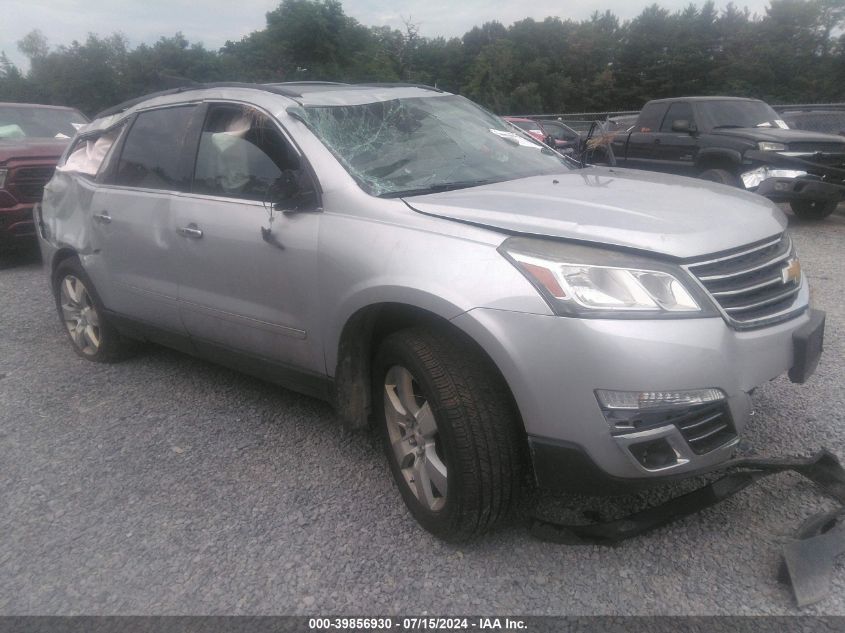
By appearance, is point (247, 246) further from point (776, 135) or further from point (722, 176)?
point (776, 135)

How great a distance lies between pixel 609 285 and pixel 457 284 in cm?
51

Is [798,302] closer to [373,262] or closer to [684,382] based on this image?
[684,382]

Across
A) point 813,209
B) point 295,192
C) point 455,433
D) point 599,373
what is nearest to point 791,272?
point 599,373

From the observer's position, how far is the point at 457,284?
2.38 m

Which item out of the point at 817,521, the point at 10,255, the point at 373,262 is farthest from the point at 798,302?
the point at 10,255

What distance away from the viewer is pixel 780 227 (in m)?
2.79

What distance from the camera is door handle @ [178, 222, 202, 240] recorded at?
348 centimetres

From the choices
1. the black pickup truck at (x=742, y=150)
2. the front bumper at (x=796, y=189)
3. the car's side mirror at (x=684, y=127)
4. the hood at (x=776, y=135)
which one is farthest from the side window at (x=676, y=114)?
the front bumper at (x=796, y=189)

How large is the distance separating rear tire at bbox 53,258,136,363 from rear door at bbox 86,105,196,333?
0.77 ft

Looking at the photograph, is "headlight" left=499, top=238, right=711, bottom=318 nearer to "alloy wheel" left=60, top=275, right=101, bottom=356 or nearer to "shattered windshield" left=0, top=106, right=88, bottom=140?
"alloy wheel" left=60, top=275, right=101, bottom=356

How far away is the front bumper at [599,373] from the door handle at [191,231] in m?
1.78

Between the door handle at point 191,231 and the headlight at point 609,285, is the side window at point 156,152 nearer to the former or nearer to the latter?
the door handle at point 191,231

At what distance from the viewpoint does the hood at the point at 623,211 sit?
91.1 inches

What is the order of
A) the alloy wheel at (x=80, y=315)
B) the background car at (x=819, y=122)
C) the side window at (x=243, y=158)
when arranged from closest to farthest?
1. the side window at (x=243, y=158)
2. the alloy wheel at (x=80, y=315)
3. the background car at (x=819, y=122)
